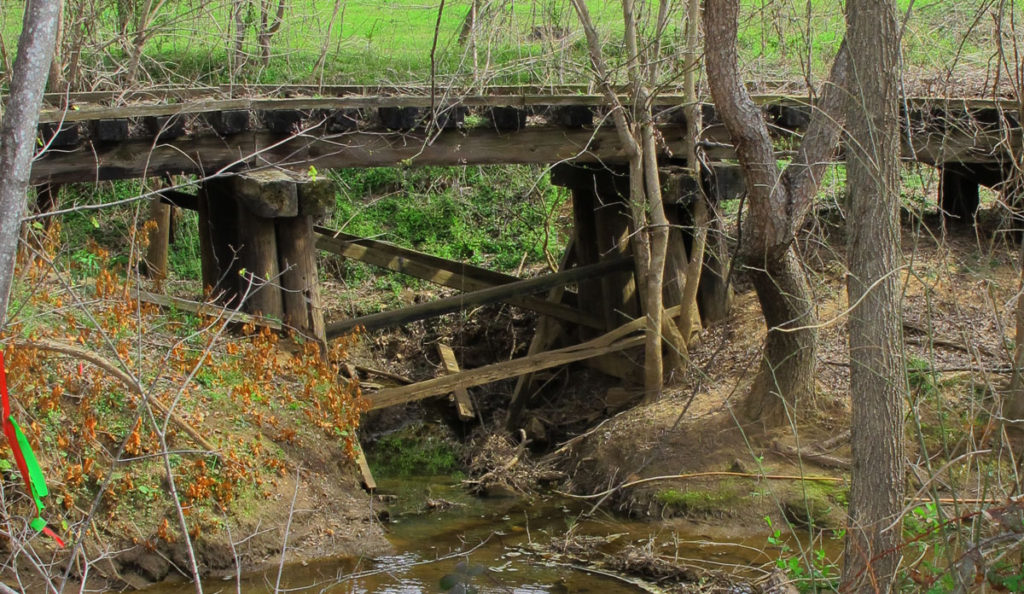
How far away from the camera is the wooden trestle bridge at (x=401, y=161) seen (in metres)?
7.11

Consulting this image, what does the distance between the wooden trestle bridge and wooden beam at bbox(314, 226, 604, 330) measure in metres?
0.01

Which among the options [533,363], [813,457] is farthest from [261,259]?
[813,457]

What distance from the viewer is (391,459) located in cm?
884

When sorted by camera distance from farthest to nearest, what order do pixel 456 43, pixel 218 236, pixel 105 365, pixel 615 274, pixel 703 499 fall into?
pixel 456 43 < pixel 615 274 < pixel 218 236 < pixel 703 499 < pixel 105 365

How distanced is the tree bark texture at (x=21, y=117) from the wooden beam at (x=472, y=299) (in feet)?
18.2

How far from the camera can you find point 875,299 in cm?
477

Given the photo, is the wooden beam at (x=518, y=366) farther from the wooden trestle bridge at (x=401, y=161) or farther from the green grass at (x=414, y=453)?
the green grass at (x=414, y=453)

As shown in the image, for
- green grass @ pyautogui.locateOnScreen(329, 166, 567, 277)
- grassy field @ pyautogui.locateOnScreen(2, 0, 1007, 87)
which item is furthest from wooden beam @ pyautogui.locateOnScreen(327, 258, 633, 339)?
green grass @ pyautogui.locateOnScreen(329, 166, 567, 277)

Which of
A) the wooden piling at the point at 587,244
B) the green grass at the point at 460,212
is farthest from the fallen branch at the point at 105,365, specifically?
the green grass at the point at 460,212

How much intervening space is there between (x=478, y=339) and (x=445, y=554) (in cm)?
408

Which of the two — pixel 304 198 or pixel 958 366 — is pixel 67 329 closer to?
pixel 304 198

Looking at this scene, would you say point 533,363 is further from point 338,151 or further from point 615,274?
point 338,151

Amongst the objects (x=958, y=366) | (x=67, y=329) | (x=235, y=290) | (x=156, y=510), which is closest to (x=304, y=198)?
(x=235, y=290)

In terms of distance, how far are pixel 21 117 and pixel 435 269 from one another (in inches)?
260
